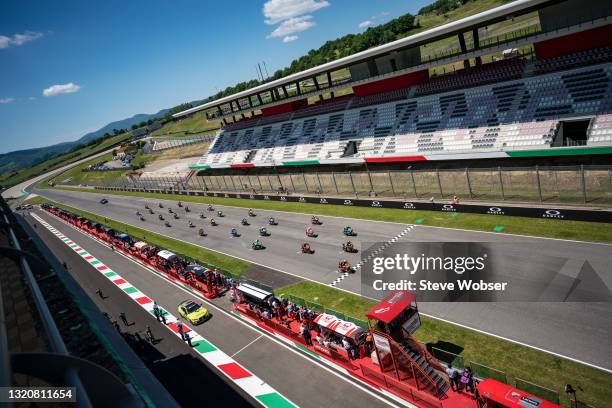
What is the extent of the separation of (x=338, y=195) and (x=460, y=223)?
14777 millimetres

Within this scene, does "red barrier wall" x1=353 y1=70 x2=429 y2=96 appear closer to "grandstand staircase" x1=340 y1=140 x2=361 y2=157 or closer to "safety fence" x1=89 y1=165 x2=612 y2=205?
"grandstand staircase" x1=340 y1=140 x2=361 y2=157

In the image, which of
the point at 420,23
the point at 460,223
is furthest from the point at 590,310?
the point at 420,23

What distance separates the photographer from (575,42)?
36.5m

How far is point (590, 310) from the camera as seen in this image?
1684cm

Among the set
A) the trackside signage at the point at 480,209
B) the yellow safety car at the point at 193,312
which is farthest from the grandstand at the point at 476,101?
the yellow safety car at the point at 193,312

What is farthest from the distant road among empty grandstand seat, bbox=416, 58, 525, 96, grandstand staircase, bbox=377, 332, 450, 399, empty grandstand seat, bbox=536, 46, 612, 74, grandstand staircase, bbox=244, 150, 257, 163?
grandstand staircase, bbox=377, 332, 450, 399

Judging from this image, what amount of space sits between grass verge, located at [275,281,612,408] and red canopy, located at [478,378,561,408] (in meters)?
0.97

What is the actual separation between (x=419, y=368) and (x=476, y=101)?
34950mm

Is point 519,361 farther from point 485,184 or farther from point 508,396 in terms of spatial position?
point 485,184

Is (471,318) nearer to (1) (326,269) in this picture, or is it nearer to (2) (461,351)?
(2) (461,351)

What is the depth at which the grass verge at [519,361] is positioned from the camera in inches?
520

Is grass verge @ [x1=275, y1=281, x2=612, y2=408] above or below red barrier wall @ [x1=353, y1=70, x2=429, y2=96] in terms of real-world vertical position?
below

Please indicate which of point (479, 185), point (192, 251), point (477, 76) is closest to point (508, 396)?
point (479, 185)

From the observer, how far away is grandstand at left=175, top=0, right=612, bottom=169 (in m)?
33.1
